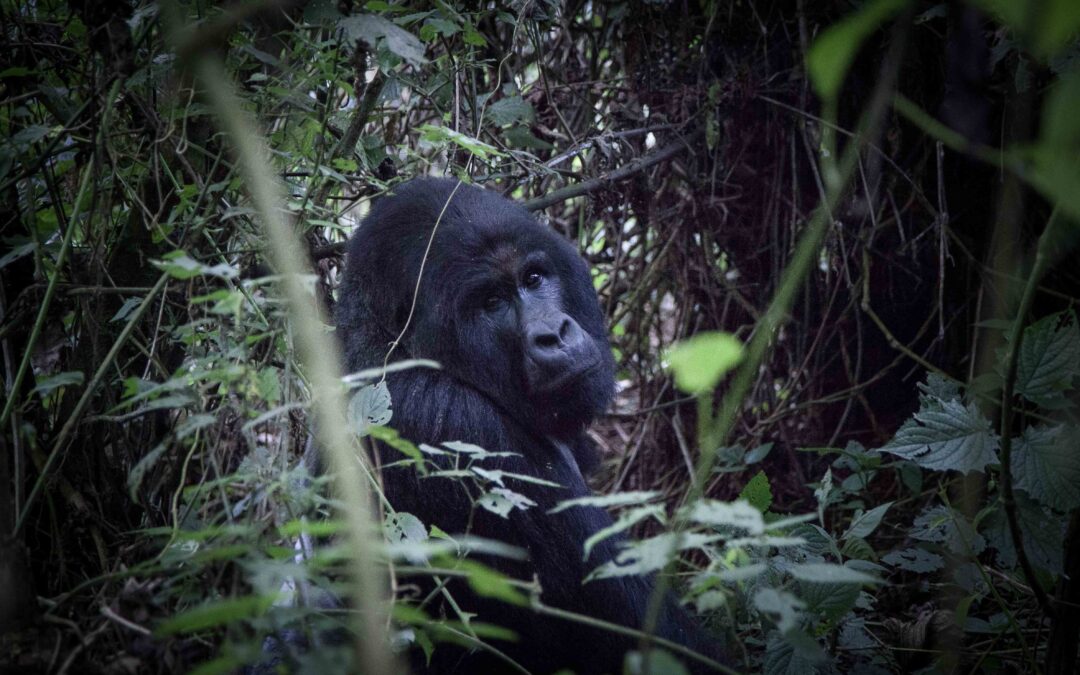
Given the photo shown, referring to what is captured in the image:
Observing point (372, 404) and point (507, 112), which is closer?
point (372, 404)

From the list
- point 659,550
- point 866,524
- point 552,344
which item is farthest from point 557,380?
point 659,550

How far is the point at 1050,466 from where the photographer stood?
2258 mm

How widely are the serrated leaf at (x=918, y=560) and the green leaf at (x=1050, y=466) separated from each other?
0.60m

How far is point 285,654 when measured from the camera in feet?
4.56

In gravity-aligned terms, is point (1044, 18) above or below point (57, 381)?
above

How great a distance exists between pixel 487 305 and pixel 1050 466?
5.87 feet

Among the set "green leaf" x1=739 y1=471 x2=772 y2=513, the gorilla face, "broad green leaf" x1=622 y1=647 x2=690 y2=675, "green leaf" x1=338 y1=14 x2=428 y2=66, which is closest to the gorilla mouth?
the gorilla face

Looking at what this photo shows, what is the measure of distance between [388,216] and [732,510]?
1997mm

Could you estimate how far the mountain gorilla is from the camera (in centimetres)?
279

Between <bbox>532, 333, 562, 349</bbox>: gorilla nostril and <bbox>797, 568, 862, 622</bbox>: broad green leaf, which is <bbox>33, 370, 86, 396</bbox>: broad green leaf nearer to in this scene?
<bbox>532, 333, 562, 349</bbox>: gorilla nostril

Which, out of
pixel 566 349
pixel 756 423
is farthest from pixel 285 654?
pixel 756 423

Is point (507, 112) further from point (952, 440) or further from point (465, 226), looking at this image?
point (952, 440)

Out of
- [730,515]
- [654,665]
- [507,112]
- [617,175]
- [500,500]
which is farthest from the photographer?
[617,175]

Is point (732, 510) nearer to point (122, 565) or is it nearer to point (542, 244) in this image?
point (122, 565)
